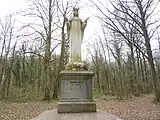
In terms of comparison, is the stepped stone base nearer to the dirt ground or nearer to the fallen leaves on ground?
the dirt ground

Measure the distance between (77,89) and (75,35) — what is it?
2381mm

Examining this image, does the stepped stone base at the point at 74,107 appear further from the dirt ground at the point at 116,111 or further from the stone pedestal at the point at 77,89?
the dirt ground at the point at 116,111

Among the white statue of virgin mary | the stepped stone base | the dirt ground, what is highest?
the white statue of virgin mary

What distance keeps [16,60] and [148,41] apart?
73.6 feet

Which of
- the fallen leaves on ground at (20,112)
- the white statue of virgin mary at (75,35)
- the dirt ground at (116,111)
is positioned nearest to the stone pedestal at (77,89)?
the white statue of virgin mary at (75,35)

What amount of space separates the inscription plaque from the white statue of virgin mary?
90cm

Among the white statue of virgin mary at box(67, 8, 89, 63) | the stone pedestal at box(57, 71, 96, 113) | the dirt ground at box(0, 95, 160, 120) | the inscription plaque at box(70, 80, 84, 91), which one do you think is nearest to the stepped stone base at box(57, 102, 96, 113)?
the stone pedestal at box(57, 71, 96, 113)

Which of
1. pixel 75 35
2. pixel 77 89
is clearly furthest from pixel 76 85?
pixel 75 35

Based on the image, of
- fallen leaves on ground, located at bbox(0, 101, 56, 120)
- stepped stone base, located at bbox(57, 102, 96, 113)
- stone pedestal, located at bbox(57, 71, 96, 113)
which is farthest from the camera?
fallen leaves on ground, located at bbox(0, 101, 56, 120)

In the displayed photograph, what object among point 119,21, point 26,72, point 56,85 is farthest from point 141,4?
point 26,72

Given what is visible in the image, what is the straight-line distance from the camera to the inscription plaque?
23.7 ft

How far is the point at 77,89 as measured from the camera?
7.22 meters

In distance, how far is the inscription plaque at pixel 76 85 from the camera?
7.23 metres

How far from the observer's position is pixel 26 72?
3156 cm
